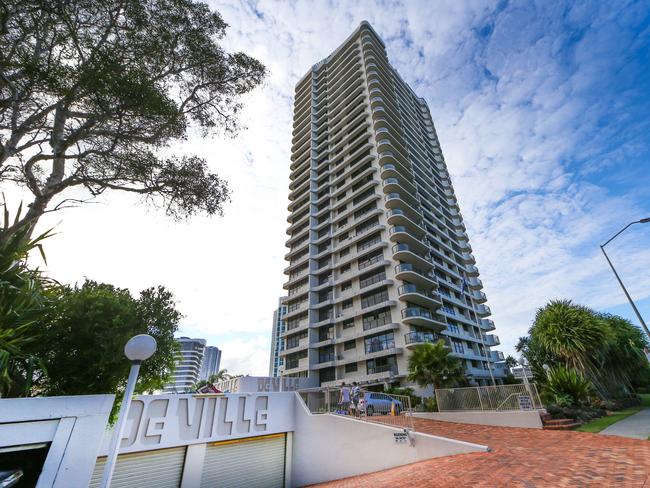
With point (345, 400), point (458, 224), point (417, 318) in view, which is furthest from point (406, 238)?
point (345, 400)

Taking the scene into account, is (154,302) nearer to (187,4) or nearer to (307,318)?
(187,4)

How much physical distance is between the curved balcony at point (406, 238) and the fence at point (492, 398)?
19.8m

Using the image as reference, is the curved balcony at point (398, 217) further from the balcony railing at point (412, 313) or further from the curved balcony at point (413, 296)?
the balcony railing at point (412, 313)

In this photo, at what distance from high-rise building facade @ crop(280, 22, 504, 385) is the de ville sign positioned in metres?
17.8

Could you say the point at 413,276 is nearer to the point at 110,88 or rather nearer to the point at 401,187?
the point at 401,187

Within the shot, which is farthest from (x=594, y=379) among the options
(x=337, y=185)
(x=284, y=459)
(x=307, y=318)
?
(x=337, y=185)

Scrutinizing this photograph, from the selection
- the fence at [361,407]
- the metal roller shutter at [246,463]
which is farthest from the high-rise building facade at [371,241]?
the metal roller shutter at [246,463]

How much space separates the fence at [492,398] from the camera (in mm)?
12531

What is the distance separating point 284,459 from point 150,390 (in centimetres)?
673

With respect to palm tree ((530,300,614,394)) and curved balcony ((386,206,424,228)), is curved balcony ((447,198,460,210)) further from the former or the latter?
palm tree ((530,300,614,394))

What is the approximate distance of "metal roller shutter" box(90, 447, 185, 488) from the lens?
9.04 meters

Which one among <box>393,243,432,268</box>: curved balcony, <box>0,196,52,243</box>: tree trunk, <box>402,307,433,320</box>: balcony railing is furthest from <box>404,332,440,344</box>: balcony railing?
<box>0,196,52,243</box>: tree trunk

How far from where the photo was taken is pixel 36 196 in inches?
343

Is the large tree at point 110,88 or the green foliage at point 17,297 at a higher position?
the large tree at point 110,88
